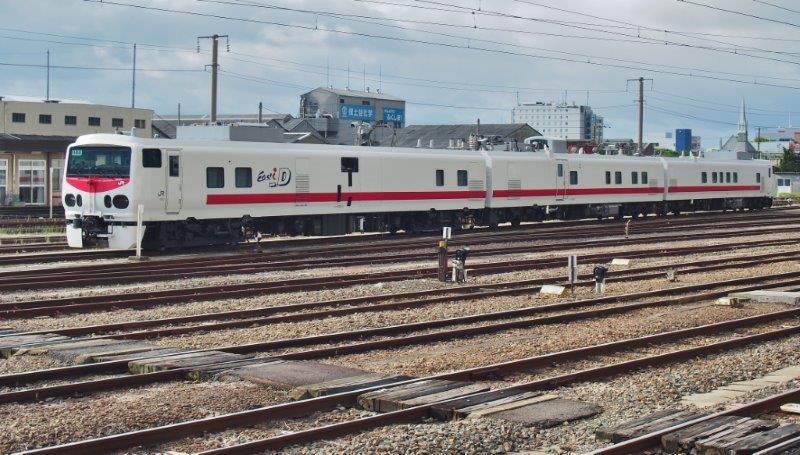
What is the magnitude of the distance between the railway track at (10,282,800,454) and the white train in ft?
56.2

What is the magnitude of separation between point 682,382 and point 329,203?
22.4m

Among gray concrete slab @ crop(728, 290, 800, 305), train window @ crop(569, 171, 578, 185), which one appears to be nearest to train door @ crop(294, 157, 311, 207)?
train window @ crop(569, 171, 578, 185)

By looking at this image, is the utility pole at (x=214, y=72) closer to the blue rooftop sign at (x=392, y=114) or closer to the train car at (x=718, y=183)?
the train car at (x=718, y=183)

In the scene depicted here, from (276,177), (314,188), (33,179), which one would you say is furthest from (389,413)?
(33,179)

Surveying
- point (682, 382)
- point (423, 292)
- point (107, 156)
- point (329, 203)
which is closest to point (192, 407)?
point (682, 382)

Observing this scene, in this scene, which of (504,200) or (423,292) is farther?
(504,200)

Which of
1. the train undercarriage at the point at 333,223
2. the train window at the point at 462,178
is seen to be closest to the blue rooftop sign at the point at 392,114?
the train undercarriage at the point at 333,223

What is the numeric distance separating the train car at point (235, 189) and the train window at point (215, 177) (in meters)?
0.03

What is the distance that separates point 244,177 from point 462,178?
10.6 metres

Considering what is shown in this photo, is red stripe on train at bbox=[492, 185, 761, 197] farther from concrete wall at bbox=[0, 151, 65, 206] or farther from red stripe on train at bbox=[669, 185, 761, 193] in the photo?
concrete wall at bbox=[0, 151, 65, 206]

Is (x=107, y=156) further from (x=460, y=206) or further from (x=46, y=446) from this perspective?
(x=46, y=446)

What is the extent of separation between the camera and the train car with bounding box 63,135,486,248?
28391 millimetres

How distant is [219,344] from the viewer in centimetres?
1427

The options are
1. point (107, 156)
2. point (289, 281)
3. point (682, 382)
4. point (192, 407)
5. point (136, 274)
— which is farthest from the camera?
point (107, 156)
